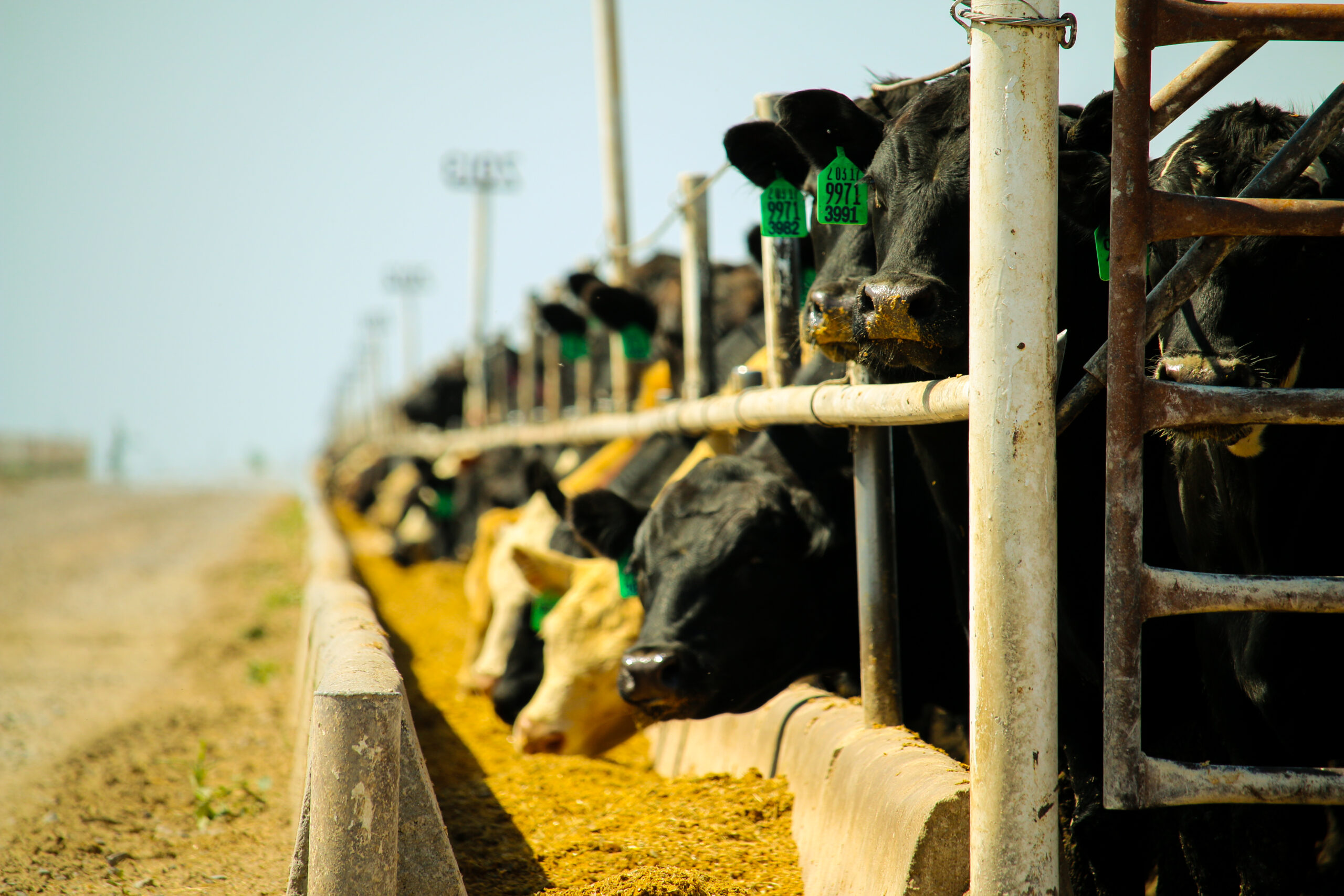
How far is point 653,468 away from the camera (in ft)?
20.8

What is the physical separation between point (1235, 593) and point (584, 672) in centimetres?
304

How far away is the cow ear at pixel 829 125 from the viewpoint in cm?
335

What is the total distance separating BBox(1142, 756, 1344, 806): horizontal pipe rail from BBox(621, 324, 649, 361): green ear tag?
532 centimetres

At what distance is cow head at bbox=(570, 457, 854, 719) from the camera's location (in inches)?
143

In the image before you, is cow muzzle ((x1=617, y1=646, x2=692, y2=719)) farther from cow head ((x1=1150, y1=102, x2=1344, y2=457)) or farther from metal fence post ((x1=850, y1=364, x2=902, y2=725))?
cow head ((x1=1150, y1=102, x2=1344, y2=457))

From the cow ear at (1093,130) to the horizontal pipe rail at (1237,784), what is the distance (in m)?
1.53

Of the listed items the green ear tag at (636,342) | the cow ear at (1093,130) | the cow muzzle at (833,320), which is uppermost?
the cow ear at (1093,130)

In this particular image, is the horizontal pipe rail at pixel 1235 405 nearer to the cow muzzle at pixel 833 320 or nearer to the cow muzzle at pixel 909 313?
the cow muzzle at pixel 909 313

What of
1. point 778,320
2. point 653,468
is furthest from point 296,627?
point 778,320

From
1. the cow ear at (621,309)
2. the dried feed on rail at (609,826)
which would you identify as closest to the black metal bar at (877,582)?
the dried feed on rail at (609,826)

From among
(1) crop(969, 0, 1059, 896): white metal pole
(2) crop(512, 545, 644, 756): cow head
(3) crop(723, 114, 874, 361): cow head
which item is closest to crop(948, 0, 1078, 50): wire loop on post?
(1) crop(969, 0, 1059, 896): white metal pole

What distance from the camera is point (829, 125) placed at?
3.41 meters

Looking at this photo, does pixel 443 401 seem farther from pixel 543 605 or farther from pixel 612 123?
pixel 543 605

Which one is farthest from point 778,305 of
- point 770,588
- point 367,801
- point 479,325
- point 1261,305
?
point 479,325
